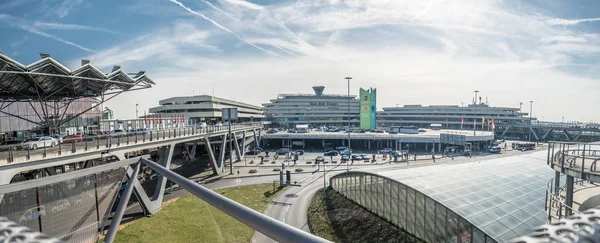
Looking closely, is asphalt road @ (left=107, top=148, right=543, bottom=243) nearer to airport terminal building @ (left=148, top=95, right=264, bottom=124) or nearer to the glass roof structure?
the glass roof structure

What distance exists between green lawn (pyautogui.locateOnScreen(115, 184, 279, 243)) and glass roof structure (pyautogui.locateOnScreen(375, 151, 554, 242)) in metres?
12.0

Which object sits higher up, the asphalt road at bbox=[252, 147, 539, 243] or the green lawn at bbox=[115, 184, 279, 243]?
the green lawn at bbox=[115, 184, 279, 243]

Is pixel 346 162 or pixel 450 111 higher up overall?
pixel 450 111

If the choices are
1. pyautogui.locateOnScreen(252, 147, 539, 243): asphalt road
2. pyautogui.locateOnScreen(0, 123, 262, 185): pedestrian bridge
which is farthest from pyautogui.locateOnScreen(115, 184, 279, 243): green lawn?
pyautogui.locateOnScreen(0, 123, 262, 185): pedestrian bridge

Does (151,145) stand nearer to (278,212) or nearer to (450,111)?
(278,212)

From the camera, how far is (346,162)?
53.8 metres

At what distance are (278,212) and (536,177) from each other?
21.1 metres

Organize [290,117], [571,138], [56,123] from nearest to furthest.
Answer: [56,123] → [571,138] → [290,117]

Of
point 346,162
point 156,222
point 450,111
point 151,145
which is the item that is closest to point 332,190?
point 156,222

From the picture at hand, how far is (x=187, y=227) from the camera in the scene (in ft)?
59.2

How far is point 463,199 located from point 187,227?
58.6ft

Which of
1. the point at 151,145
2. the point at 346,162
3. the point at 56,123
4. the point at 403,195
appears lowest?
the point at 346,162

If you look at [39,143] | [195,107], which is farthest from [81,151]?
[195,107]

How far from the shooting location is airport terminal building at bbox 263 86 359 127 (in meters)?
130
